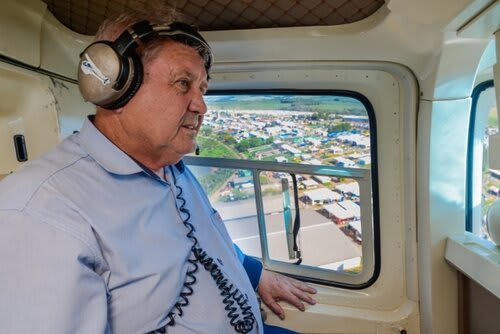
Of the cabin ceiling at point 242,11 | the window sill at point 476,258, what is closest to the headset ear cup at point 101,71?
the cabin ceiling at point 242,11

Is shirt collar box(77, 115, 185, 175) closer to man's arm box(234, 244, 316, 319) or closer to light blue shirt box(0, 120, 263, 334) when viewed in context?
light blue shirt box(0, 120, 263, 334)

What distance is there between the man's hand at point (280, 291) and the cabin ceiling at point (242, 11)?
1.24m

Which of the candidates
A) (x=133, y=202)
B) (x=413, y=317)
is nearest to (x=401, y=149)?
(x=413, y=317)

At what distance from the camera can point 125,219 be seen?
3.14 feet

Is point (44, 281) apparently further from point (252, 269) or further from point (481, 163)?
point (481, 163)

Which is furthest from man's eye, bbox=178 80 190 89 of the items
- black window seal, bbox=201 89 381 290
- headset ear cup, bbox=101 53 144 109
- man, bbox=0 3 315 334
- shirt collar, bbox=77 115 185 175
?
black window seal, bbox=201 89 381 290

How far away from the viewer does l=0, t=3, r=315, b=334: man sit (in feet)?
2.48

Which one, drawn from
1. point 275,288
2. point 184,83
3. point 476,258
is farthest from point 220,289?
point 476,258

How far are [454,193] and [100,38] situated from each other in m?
1.65

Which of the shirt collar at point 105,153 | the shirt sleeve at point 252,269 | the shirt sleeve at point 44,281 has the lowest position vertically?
the shirt sleeve at point 252,269

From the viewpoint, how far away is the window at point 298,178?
188 cm

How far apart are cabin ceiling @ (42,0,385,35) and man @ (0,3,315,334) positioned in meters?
0.38

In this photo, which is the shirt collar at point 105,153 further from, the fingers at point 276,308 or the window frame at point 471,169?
the window frame at point 471,169

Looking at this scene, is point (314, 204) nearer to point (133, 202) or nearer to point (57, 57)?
point (133, 202)
